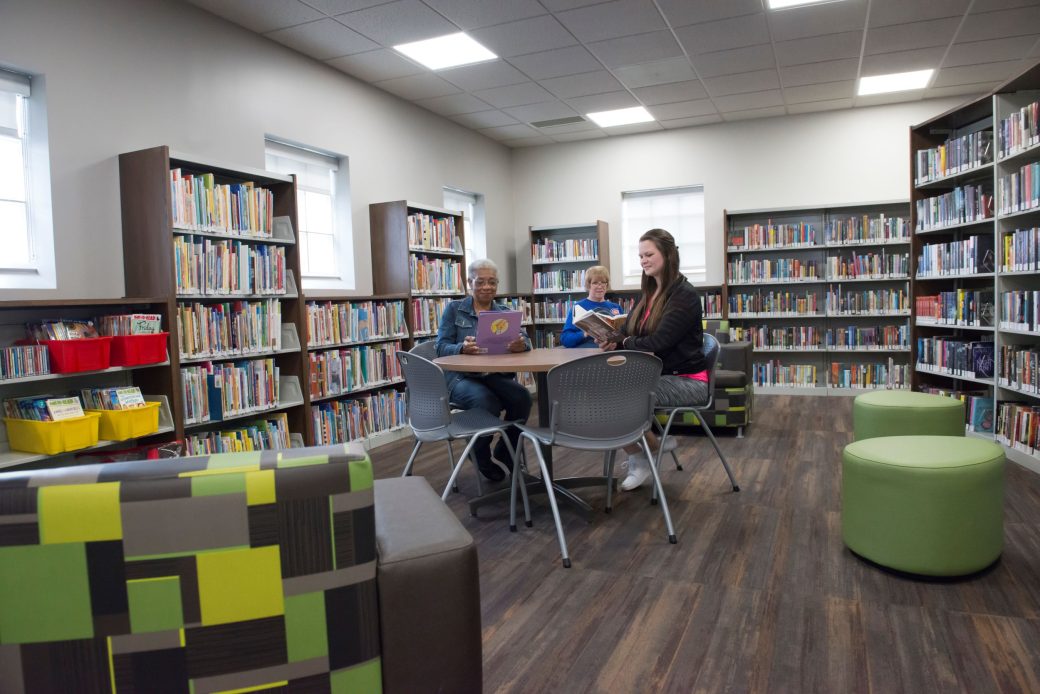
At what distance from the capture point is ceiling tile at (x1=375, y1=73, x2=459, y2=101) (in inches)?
225

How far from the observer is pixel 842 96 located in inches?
264

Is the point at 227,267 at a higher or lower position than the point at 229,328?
higher

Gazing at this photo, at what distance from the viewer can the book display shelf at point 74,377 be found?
288 cm

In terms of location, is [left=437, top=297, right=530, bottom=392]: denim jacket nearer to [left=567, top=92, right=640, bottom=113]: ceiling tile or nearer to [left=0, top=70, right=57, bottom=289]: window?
[left=0, top=70, right=57, bottom=289]: window

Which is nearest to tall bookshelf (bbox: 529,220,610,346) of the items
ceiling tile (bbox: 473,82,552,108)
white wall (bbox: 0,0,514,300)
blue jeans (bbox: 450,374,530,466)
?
ceiling tile (bbox: 473,82,552,108)

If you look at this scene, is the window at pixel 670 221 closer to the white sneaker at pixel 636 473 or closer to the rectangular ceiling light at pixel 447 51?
the rectangular ceiling light at pixel 447 51

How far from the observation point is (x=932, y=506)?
93.1 inches

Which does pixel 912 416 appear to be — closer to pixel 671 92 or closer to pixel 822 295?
pixel 671 92

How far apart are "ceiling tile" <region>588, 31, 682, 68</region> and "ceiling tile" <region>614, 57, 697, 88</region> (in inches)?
4.8

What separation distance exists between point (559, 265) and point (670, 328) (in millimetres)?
4970

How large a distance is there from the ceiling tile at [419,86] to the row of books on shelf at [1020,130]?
13.0ft

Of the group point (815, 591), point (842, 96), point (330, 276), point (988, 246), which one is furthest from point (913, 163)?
point (330, 276)

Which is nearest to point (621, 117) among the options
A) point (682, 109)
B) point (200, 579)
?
point (682, 109)

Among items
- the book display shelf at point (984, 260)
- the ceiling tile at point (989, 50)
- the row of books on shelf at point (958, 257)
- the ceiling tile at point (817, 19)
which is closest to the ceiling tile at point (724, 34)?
the ceiling tile at point (817, 19)
